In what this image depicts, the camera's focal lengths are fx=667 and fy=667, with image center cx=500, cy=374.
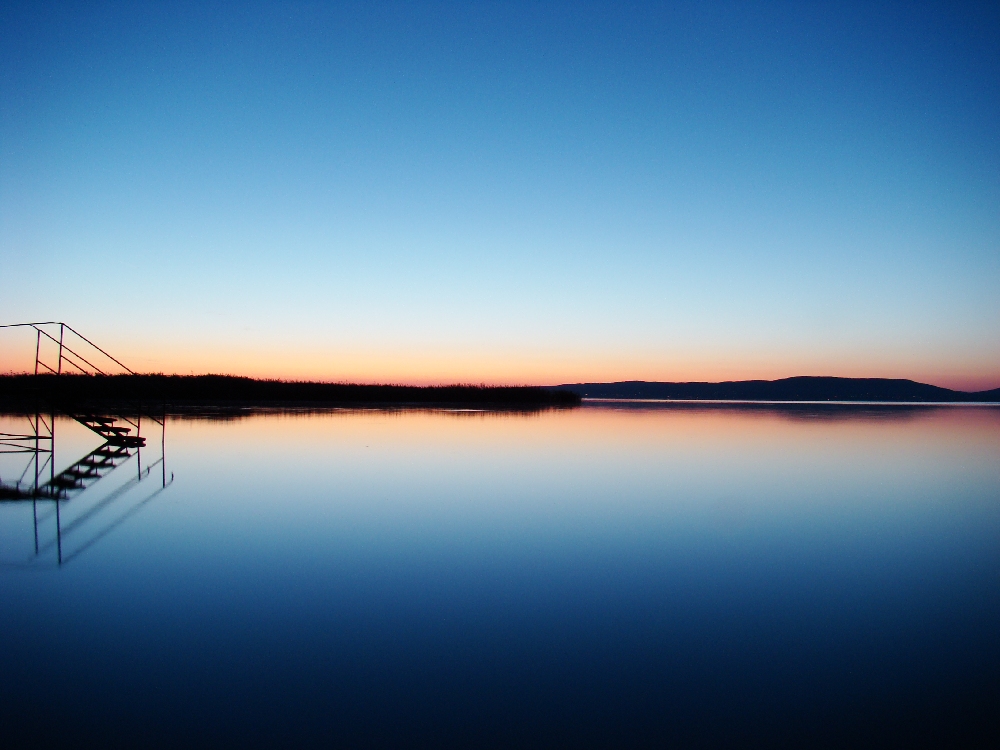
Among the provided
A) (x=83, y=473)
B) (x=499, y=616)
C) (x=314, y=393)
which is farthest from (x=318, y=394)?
(x=499, y=616)

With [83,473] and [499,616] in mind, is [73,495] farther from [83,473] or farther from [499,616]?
[499,616]

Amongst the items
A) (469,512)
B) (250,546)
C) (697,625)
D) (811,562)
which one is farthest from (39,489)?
(811,562)

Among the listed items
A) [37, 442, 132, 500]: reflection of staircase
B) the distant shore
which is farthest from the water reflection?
the distant shore

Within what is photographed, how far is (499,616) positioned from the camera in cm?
468

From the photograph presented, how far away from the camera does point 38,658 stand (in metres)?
3.80

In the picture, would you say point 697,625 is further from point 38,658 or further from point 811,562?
point 38,658

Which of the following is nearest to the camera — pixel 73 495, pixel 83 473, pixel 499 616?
pixel 499 616

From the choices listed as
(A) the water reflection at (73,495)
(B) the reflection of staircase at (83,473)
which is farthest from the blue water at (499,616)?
(B) the reflection of staircase at (83,473)

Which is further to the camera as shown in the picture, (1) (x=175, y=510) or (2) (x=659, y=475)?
(2) (x=659, y=475)

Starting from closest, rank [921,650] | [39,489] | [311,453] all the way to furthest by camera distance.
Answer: [921,650] < [39,489] < [311,453]

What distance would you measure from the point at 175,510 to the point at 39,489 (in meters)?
2.97

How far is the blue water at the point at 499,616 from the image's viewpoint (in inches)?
127

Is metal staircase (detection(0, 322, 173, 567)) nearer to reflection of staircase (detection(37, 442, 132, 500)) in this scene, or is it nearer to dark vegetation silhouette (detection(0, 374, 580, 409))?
reflection of staircase (detection(37, 442, 132, 500))

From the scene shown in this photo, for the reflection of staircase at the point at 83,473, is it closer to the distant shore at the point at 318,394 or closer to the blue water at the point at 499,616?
the blue water at the point at 499,616
